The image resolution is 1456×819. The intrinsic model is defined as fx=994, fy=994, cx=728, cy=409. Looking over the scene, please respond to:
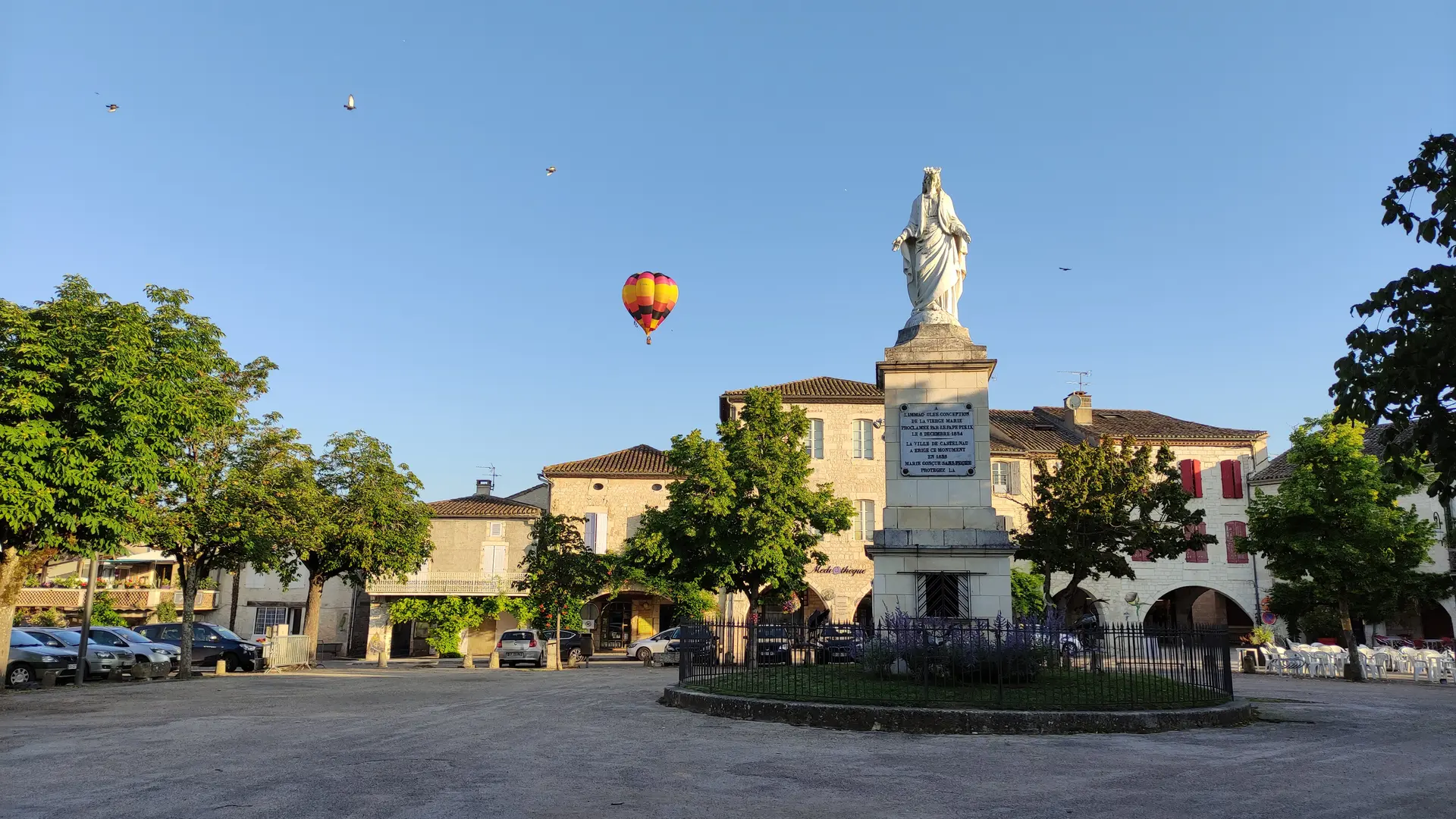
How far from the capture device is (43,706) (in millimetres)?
16531

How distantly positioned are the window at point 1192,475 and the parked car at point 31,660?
40968mm

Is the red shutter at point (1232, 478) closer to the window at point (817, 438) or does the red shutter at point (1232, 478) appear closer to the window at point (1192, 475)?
the window at point (1192, 475)

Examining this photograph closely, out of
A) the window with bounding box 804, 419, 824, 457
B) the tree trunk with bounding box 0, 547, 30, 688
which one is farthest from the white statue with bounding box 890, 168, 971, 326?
the window with bounding box 804, 419, 824, 457

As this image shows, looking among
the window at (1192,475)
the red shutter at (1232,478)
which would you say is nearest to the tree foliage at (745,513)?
the window at (1192,475)

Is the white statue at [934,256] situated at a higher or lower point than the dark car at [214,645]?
higher

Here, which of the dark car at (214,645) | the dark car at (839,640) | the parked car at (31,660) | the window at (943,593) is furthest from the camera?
the dark car at (214,645)

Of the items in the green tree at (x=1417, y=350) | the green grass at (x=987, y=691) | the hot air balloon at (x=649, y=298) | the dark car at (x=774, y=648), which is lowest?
the green grass at (x=987, y=691)

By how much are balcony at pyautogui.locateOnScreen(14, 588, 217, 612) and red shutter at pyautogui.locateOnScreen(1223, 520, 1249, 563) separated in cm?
4531

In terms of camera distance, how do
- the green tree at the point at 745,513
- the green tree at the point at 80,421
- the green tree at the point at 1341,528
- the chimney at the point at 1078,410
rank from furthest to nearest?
the chimney at the point at 1078,410
the green tree at the point at 745,513
the green tree at the point at 1341,528
the green tree at the point at 80,421

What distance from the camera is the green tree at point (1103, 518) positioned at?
90.1 ft

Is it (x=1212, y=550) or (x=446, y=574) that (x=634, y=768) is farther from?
(x=1212, y=550)

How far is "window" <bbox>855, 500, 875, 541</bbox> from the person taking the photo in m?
41.9

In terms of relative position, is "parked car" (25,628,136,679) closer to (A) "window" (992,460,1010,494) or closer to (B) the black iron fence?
(B) the black iron fence

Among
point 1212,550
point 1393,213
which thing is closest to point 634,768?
point 1393,213
